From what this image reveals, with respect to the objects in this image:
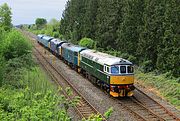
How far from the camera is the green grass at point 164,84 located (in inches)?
1042

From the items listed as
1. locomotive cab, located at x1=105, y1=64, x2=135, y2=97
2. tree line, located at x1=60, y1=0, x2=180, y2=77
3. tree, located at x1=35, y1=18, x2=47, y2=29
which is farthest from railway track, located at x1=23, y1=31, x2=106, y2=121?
tree, located at x1=35, y1=18, x2=47, y2=29

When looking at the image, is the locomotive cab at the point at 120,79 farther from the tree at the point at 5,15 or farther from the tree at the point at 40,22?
the tree at the point at 40,22

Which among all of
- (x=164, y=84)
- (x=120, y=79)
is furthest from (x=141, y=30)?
(x=120, y=79)

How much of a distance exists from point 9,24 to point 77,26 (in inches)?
528

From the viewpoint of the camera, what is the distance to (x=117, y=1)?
49.0 metres

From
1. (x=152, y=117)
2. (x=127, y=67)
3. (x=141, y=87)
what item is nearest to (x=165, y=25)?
(x=141, y=87)

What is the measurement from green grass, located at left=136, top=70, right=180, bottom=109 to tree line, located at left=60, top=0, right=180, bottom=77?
1020 mm

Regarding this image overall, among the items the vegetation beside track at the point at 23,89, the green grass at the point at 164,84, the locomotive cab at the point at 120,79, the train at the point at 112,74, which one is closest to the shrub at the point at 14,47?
the vegetation beside track at the point at 23,89

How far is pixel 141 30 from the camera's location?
3872 cm

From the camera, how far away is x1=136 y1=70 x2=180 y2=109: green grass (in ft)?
86.8

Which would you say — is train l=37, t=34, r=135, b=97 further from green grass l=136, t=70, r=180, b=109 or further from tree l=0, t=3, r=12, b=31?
tree l=0, t=3, r=12, b=31

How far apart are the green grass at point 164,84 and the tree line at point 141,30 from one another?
1020 millimetres

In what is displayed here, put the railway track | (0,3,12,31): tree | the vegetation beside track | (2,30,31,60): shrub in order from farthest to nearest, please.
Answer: (0,3,12,31): tree
(2,30,31,60): shrub
the railway track
the vegetation beside track

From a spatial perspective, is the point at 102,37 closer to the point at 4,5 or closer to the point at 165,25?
the point at 165,25
